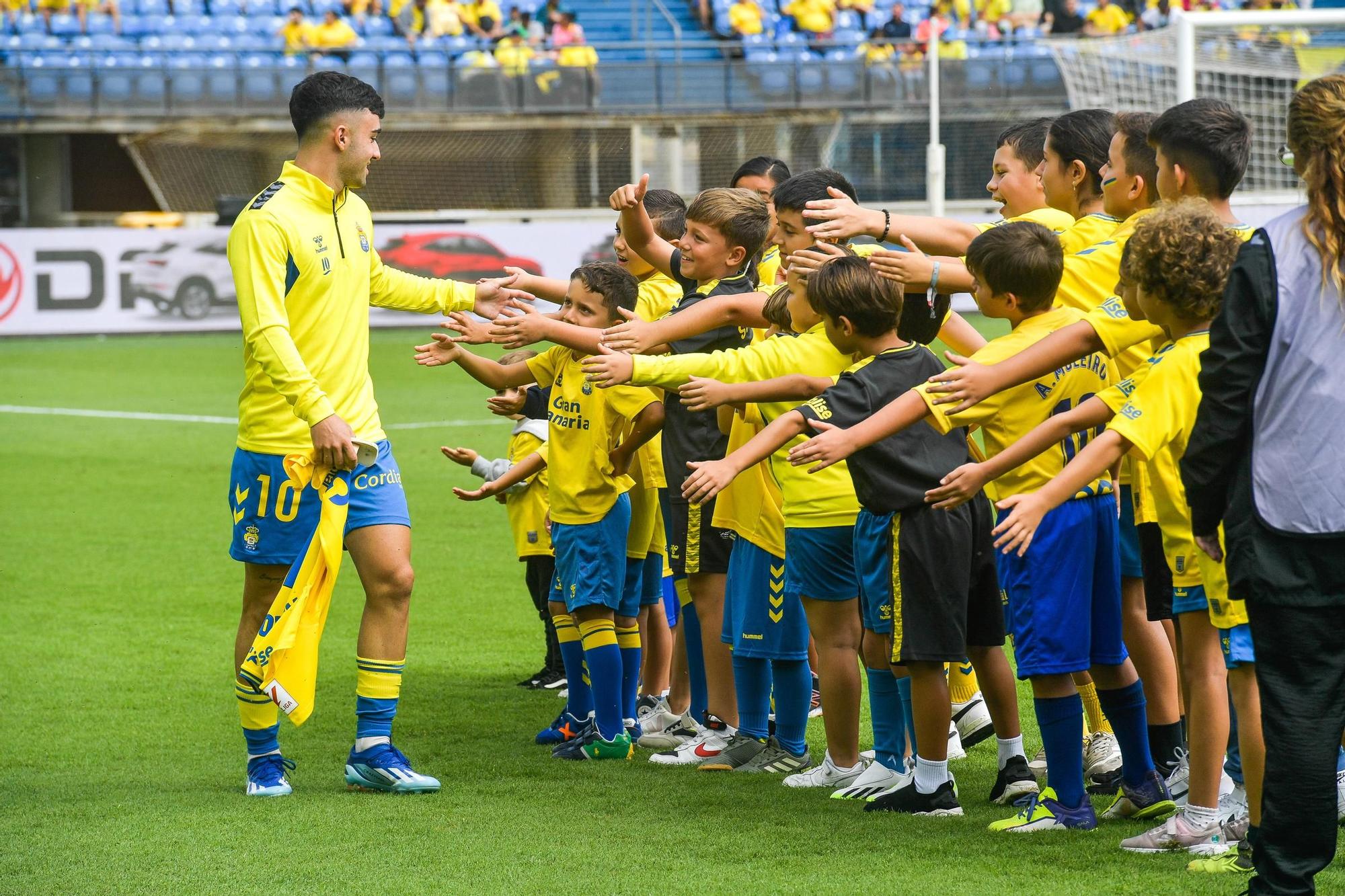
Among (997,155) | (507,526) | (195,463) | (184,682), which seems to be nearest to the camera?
(997,155)

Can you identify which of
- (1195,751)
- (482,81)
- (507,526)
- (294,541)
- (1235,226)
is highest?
(482,81)

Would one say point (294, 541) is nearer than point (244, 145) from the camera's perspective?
Yes

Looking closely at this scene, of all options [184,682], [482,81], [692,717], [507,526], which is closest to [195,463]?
[507,526]

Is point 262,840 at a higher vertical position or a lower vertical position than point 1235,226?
lower

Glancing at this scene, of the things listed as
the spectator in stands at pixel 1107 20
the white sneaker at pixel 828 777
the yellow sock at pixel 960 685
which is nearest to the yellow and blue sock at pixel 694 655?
the white sneaker at pixel 828 777

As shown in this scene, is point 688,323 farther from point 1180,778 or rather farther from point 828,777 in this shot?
point 1180,778

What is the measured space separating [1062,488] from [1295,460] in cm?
60

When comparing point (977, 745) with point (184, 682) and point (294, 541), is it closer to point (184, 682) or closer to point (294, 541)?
point (294, 541)

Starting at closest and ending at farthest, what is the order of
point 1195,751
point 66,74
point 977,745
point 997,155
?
point 1195,751 < point 997,155 < point 977,745 < point 66,74

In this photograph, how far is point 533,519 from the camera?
20.0ft

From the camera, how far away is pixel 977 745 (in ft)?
17.6

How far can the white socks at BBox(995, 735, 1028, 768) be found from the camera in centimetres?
448

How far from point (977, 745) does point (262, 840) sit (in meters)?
2.51

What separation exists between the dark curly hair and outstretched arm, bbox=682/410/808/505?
94cm
